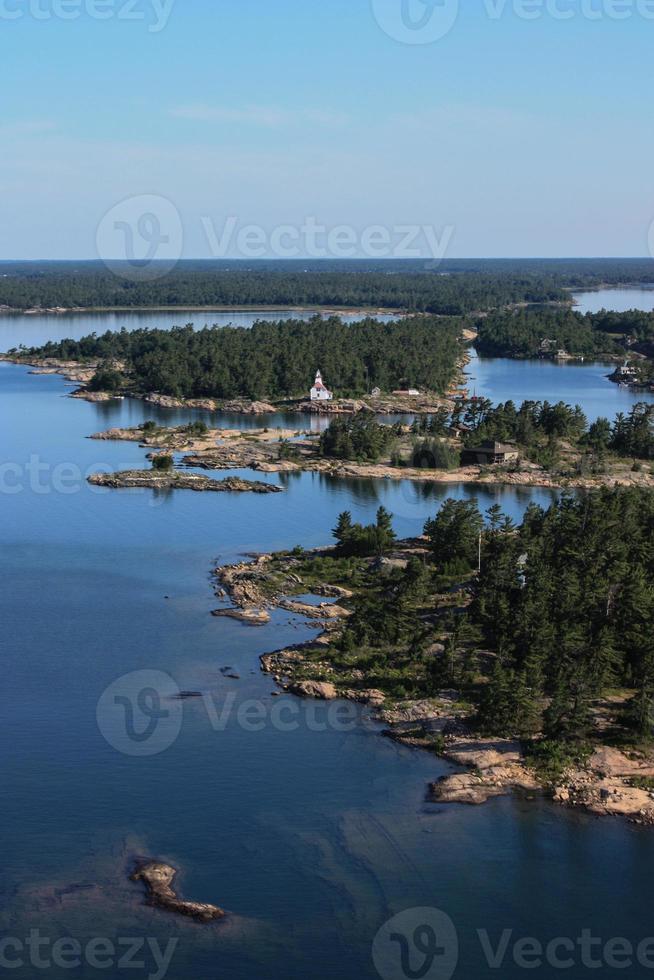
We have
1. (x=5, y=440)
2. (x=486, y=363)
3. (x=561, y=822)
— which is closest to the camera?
(x=561, y=822)

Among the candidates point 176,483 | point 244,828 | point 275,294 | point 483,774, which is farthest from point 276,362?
point 275,294

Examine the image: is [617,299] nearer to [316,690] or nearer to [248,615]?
[248,615]

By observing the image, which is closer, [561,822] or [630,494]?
[561,822]

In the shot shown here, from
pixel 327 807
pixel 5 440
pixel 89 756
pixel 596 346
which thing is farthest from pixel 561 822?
pixel 596 346

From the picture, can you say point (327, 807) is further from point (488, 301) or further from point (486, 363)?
point (488, 301)

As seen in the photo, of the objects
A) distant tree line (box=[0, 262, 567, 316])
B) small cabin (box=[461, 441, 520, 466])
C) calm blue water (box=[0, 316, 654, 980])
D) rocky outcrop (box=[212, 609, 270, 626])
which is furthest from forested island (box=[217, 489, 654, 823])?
distant tree line (box=[0, 262, 567, 316])
